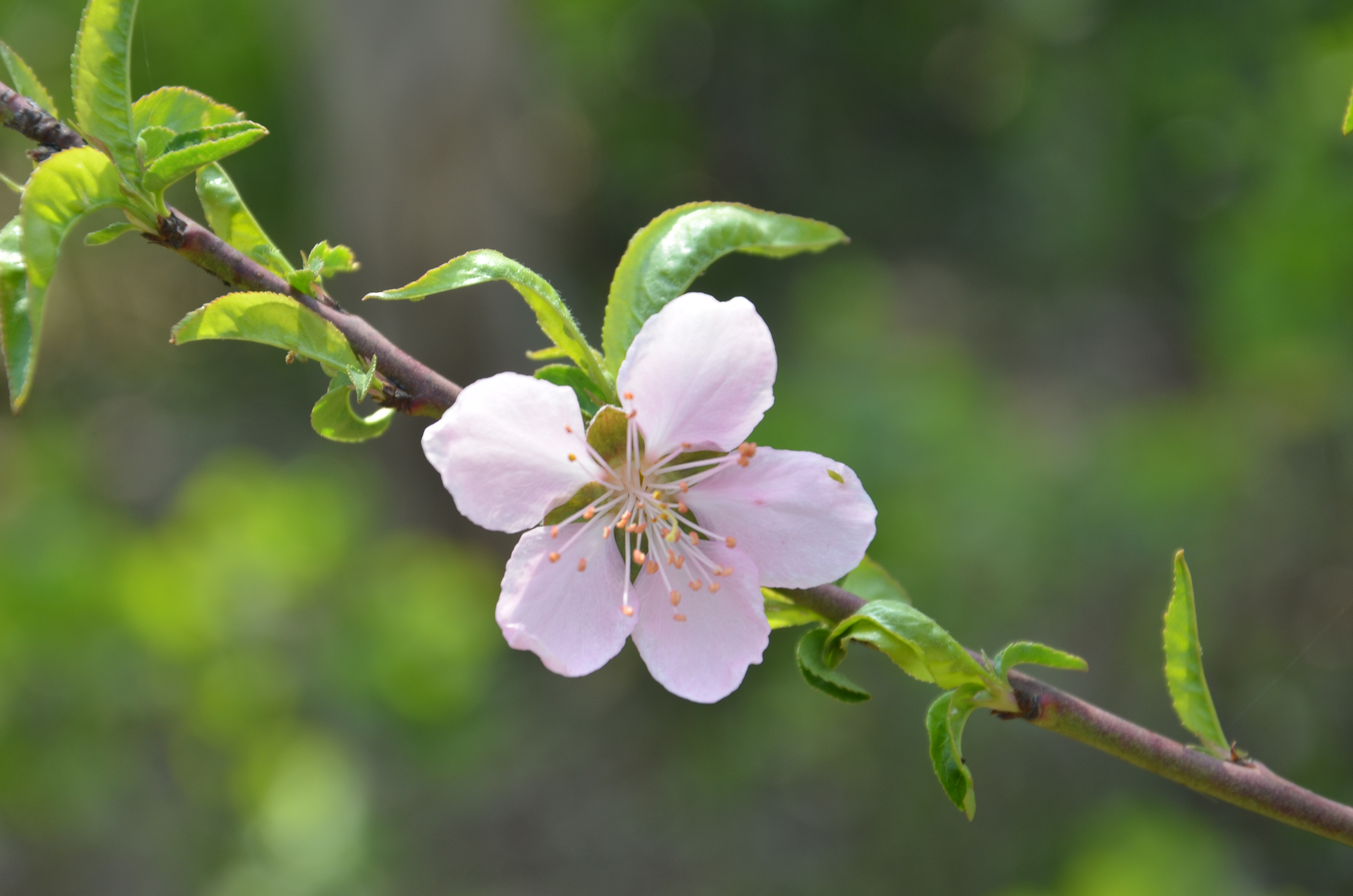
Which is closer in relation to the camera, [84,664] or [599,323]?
[84,664]

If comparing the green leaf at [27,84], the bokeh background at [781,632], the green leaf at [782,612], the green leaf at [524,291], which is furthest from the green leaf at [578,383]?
the bokeh background at [781,632]

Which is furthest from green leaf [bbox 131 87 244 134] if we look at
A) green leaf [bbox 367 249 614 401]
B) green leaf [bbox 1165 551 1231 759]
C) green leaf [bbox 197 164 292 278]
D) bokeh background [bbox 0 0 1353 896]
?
bokeh background [bbox 0 0 1353 896]

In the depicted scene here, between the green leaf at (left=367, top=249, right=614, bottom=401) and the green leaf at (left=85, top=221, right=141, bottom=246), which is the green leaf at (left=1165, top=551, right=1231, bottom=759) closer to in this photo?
the green leaf at (left=367, top=249, right=614, bottom=401)

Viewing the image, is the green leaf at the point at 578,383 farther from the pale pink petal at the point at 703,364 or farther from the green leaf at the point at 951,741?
the green leaf at the point at 951,741

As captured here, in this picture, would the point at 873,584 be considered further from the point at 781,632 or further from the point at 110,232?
the point at 781,632

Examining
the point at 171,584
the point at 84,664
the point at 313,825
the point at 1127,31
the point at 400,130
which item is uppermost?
the point at 1127,31

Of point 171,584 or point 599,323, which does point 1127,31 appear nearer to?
point 599,323

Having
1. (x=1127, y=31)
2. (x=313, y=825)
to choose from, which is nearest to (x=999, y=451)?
(x=313, y=825)

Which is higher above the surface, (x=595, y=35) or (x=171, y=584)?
(x=595, y=35)
